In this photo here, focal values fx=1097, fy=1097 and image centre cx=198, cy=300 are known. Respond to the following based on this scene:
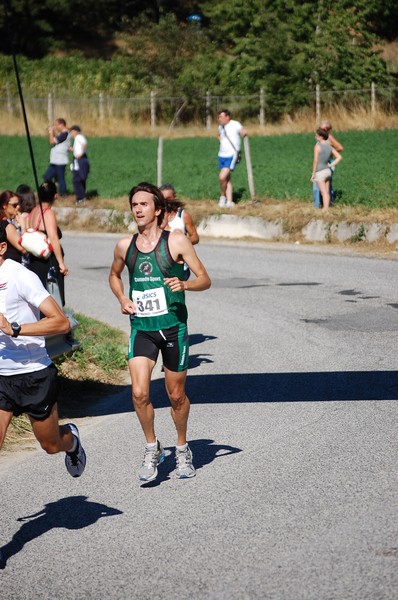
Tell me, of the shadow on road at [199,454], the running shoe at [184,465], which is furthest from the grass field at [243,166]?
the running shoe at [184,465]

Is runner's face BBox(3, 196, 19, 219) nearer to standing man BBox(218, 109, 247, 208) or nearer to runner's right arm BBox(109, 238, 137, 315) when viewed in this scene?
runner's right arm BBox(109, 238, 137, 315)

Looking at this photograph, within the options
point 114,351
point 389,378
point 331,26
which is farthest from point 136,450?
point 331,26

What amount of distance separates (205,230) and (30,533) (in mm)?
16884

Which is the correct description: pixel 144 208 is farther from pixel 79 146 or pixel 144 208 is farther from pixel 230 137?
pixel 79 146

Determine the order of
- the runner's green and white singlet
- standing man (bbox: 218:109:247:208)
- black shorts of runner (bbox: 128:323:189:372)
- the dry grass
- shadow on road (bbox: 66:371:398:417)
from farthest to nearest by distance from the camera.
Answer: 1. the dry grass
2. standing man (bbox: 218:109:247:208)
3. shadow on road (bbox: 66:371:398:417)
4. black shorts of runner (bbox: 128:323:189:372)
5. the runner's green and white singlet

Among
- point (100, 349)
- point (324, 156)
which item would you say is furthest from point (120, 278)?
point (324, 156)

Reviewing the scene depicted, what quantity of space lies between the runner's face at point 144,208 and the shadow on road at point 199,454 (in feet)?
5.50

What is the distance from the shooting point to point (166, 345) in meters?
7.18

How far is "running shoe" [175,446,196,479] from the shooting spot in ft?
23.4

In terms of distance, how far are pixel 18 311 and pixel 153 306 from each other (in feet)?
3.87

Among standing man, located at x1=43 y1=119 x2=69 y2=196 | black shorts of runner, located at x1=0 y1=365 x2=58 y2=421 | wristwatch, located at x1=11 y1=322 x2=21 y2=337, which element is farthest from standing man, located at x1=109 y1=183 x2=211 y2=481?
standing man, located at x1=43 y1=119 x2=69 y2=196

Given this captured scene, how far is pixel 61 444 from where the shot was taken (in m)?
6.51

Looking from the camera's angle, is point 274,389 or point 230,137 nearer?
point 274,389

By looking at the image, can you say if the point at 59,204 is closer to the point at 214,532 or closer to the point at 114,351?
the point at 114,351
